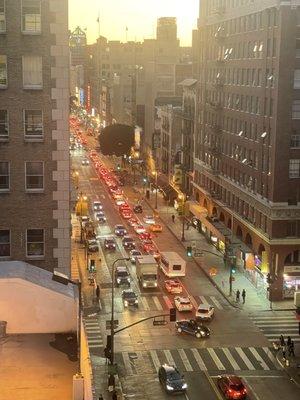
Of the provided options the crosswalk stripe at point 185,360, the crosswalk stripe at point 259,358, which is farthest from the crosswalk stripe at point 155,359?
the crosswalk stripe at point 259,358

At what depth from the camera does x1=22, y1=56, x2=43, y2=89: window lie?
35.3 metres

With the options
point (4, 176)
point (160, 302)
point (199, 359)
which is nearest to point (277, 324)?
point (160, 302)

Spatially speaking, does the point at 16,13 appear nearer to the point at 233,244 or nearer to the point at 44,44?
the point at 44,44

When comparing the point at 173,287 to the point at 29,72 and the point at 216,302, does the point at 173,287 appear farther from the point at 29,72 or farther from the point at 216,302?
the point at 29,72

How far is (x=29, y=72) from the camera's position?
35.6m

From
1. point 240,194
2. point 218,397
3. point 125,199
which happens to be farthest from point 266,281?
point 125,199

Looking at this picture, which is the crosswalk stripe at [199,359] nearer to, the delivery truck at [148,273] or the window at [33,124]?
the delivery truck at [148,273]

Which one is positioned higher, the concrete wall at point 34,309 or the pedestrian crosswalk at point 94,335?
the concrete wall at point 34,309

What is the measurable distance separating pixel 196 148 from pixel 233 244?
115 feet

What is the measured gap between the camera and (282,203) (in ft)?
245

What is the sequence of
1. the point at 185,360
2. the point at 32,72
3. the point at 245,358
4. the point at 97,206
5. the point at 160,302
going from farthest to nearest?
the point at 97,206 < the point at 160,302 < the point at 245,358 < the point at 185,360 < the point at 32,72

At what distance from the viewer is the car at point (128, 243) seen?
95.8 m

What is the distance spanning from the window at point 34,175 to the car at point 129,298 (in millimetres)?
35537

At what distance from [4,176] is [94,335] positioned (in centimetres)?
2837
